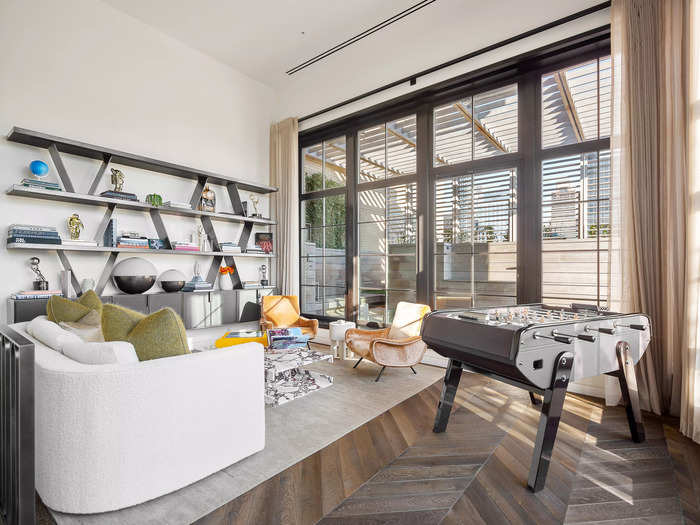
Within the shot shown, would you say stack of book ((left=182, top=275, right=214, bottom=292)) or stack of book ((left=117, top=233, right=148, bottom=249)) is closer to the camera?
stack of book ((left=117, top=233, right=148, bottom=249))

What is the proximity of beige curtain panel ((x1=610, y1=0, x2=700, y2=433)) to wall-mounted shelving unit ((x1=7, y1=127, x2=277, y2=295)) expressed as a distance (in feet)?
13.2

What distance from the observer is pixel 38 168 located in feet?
10.4

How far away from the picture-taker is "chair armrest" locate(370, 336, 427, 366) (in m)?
3.27

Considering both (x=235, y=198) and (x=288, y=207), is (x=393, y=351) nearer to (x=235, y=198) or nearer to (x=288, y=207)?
(x=288, y=207)

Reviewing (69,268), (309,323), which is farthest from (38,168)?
(309,323)

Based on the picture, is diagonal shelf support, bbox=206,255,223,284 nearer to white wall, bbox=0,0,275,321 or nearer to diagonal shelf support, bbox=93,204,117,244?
white wall, bbox=0,0,275,321

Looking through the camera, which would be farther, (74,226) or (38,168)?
(74,226)

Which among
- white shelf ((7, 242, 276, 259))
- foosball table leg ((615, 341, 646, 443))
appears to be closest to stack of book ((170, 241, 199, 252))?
white shelf ((7, 242, 276, 259))

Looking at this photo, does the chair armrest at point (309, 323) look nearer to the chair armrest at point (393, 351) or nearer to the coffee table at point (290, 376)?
the coffee table at point (290, 376)

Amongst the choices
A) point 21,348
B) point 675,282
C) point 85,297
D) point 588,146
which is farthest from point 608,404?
point 85,297

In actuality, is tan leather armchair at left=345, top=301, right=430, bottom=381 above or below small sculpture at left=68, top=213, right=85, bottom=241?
below

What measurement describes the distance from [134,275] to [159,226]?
0.69 metres

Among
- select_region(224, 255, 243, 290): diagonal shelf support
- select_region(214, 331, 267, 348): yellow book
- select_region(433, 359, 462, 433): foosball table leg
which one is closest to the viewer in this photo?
select_region(433, 359, 462, 433): foosball table leg

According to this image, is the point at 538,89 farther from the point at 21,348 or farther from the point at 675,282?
the point at 21,348
